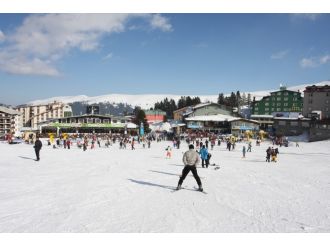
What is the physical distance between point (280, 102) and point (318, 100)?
1556cm

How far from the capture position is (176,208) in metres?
7.45

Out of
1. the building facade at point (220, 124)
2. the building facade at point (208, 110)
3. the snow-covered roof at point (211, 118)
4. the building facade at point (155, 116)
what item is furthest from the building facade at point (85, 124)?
the building facade at point (155, 116)

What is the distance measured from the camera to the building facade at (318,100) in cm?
7212

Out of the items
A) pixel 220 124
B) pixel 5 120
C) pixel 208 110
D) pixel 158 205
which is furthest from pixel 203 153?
pixel 5 120

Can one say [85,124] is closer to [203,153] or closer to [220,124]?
[220,124]

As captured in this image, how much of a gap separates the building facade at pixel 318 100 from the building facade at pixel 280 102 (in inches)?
506

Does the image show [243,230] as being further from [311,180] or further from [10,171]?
[10,171]

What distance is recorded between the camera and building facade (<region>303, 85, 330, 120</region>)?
72125 millimetres

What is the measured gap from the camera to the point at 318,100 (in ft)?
239

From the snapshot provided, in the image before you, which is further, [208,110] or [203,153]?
[208,110]

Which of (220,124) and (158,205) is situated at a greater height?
(220,124)

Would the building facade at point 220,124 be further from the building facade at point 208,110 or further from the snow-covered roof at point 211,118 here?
the building facade at point 208,110

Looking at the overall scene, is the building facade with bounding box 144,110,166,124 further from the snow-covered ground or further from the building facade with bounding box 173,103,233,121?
the snow-covered ground

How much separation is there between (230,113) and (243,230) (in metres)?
74.0
